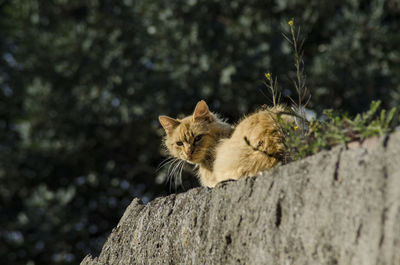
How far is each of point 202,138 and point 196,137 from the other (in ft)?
0.15

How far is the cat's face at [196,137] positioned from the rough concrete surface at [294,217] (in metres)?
0.94

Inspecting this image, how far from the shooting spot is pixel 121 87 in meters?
6.40

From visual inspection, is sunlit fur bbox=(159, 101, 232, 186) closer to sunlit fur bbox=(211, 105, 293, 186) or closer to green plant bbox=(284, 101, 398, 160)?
sunlit fur bbox=(211, 105, 293, 186)

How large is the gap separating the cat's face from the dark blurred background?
95.0 inches

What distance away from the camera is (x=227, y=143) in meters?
2.66

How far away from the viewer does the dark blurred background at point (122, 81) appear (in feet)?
19.5

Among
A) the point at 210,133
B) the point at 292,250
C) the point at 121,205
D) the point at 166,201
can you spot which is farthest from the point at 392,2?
the point at 292,250

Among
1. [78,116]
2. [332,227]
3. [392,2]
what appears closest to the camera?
[332,227]

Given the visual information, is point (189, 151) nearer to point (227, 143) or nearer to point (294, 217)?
point (227, 143)

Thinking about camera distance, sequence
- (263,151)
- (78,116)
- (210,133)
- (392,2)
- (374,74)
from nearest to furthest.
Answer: (263,151), (210,133), (374,74), (392,2), (78,116)

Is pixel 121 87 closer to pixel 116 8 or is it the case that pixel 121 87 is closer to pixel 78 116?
pixel 78 116

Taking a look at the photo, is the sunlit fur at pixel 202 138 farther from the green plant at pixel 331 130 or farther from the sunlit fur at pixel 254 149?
the green plant at pixel 331 130

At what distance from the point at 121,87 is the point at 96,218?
193 centimetres

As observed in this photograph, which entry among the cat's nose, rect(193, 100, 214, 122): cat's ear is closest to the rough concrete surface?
the cat's nose
